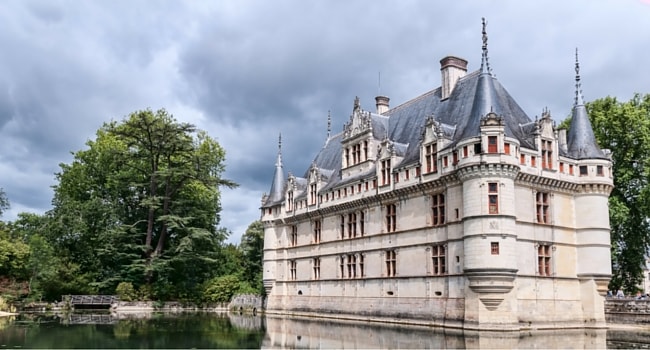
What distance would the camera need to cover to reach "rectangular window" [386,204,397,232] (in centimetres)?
3020

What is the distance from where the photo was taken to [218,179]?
45688mm

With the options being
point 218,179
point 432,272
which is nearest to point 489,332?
point 432,272

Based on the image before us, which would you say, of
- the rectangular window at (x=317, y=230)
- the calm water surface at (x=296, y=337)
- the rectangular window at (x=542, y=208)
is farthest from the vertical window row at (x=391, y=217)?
the rectangular window at (x=317, y=230)

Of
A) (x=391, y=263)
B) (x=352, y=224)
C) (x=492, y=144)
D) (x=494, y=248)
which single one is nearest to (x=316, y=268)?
(x=352, y=224)

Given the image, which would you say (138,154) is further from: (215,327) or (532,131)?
(532,131)

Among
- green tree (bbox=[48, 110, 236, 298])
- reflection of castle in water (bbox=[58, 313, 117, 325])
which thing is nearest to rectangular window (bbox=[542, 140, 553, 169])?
reflection of castle in water (bbox=[58, 313, 117, 325])

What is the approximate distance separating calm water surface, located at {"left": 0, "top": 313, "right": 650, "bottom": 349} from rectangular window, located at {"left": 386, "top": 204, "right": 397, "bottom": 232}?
500cm

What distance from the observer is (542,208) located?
88.1 ft

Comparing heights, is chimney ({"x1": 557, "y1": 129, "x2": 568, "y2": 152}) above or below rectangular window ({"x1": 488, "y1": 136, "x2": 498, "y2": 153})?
above

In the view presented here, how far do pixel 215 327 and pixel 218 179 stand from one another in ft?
63.2

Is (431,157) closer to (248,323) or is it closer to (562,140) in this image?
(562,140)

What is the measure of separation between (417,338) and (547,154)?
10974 millimetres

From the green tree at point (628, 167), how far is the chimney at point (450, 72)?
26.3 feet

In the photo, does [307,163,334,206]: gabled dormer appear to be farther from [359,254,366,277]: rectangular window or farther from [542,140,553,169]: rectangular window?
[542,140,553,169]: rectangular window
